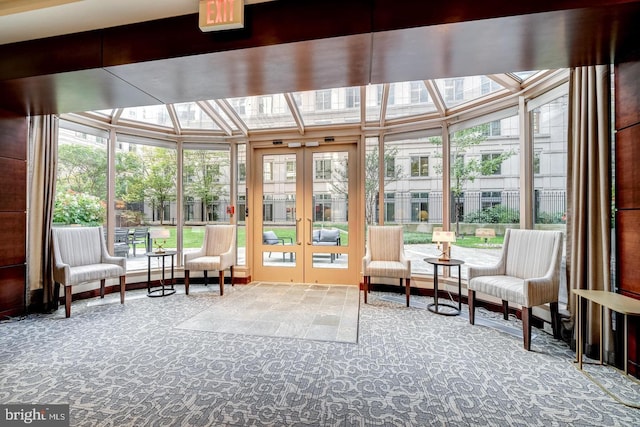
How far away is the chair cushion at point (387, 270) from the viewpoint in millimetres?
3871

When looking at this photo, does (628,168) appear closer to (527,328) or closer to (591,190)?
(591,190)

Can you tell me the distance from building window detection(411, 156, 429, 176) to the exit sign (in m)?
3.41

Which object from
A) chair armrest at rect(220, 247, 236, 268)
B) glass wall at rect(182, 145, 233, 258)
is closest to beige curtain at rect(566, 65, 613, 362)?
chair armrest at rect(220, 247, 236, 268)

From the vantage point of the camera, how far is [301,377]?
2.17m

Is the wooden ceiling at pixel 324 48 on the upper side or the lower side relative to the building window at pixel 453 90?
lower

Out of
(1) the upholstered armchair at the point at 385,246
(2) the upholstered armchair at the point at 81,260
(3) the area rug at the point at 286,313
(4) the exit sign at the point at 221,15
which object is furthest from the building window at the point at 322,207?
(4) the exit sign at the point at 221,15

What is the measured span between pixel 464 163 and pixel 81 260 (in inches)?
224

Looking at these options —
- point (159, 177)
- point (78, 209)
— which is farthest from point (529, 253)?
point (78, 209)

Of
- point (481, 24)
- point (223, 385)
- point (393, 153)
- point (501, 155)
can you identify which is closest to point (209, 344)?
point (223, 385)

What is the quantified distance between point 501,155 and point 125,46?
169 inches

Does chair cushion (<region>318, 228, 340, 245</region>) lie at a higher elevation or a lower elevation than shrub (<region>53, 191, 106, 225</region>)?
lower

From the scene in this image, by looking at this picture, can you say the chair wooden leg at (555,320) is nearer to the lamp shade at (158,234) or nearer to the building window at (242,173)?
the building window at (242,173)

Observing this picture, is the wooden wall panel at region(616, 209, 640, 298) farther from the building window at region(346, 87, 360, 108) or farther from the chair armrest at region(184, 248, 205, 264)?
the chair armrest at region(184, 248, 205, 264)

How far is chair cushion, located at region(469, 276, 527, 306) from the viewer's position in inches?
108
